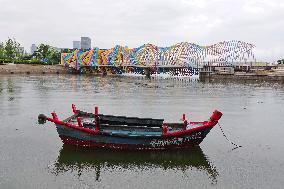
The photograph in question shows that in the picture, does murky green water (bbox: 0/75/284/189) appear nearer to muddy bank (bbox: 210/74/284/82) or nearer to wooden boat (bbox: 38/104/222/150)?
wooden boat (bbox: 38/104/222/150)

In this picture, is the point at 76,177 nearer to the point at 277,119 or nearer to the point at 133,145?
the point at 133,145

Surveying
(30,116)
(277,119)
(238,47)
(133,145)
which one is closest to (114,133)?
(133,145)

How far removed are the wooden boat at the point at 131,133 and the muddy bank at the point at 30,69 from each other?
10965 centimetres

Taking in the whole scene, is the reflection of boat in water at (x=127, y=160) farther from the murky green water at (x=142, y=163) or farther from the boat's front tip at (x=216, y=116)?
the boat's front tip at (x=216, y=116)

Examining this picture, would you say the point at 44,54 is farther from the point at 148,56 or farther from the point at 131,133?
the point at 131,133

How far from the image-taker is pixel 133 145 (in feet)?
74.1

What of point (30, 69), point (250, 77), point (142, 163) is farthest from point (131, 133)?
point (30, 69)

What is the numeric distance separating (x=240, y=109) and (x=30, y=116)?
24240mm

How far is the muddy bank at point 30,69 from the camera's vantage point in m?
128

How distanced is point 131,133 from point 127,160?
1.77 meters

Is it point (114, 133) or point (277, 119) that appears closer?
point (114, 133)

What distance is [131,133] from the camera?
74.3 feet

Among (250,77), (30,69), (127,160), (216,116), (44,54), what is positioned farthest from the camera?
(44,54)

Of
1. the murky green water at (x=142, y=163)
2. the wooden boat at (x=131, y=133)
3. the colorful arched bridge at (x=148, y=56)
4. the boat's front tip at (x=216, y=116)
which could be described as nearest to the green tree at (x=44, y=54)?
the colorful arched bridge at (x=148, y=56)
